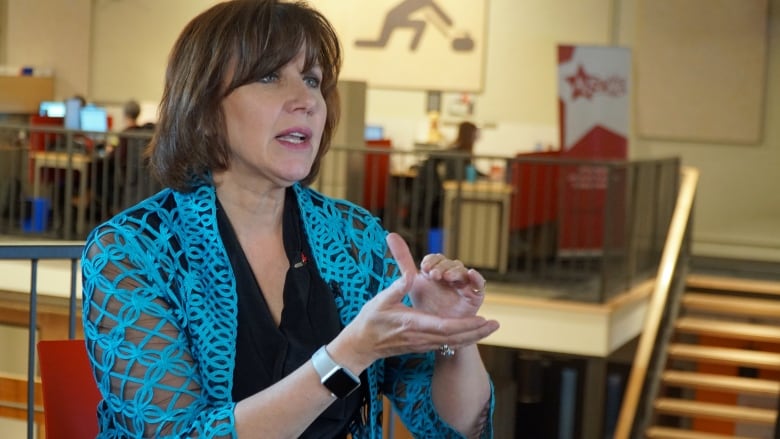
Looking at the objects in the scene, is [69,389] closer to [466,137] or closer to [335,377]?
[335,377]

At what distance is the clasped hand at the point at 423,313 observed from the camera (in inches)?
58.7

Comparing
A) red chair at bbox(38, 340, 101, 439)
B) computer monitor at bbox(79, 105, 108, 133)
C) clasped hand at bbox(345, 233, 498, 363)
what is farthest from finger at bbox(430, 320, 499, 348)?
computer monitor at bbox(79, 105, 108, 133)

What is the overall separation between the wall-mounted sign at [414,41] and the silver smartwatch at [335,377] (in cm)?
1143

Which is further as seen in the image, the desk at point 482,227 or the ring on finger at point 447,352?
the desk at point 482,227

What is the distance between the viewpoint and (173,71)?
1793mm

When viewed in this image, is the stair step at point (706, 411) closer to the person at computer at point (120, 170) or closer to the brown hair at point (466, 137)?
the brown hair at point (466, 137)

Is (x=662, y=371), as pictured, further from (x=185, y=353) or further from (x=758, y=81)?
(x=185, y=353)

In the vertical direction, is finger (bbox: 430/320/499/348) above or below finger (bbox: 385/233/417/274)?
below

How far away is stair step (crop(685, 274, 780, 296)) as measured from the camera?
32.6 feet

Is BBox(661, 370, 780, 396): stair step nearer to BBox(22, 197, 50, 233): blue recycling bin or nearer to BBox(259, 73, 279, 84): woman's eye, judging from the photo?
BBox(22, 197, 50, 233): blue recycling bin

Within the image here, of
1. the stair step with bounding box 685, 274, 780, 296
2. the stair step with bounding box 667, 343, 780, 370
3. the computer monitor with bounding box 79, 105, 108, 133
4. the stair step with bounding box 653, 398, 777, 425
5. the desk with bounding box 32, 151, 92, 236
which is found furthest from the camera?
the computer monitor with bounding box 79, 105, 108, 133

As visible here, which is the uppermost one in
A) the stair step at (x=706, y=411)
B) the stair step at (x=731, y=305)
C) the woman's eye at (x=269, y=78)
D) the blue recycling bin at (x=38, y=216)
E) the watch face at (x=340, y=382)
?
Answer: the woman's eye at (x=269, y=78)

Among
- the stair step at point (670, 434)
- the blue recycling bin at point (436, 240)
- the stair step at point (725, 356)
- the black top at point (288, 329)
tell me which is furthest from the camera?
the stair step at point (725, 356)

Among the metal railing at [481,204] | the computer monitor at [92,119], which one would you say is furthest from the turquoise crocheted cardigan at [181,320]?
the computer monitor at [92,119]
